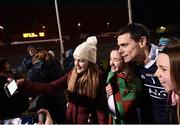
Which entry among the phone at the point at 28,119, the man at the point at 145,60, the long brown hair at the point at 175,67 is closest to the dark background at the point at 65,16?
the man at the point at 145,60

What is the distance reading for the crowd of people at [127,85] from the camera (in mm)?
1872

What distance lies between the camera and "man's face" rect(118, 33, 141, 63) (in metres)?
2.25

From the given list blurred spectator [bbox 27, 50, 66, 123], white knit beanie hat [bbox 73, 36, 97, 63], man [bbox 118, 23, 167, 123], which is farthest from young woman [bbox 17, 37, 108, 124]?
blurred spectator [bbox 27, 50, 66, 123]

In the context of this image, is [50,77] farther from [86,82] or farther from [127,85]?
[127,85]

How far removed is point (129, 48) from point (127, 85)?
0.71ft

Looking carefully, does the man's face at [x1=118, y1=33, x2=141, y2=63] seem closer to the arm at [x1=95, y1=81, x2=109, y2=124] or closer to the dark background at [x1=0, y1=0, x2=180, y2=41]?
the arm at [x1=95, y1=81, x2=109, y2=124]

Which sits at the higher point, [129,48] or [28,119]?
[129,48]

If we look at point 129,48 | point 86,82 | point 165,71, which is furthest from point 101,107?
point 165,71

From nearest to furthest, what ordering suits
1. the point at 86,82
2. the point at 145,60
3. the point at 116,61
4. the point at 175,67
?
the point at 175,67, the point at 145,60, the point at 116,61, the point at 86,82

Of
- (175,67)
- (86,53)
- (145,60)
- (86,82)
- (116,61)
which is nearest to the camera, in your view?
(175,67)

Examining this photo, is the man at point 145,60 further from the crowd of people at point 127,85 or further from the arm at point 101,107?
the arm at point 101,107

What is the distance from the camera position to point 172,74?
1.70m

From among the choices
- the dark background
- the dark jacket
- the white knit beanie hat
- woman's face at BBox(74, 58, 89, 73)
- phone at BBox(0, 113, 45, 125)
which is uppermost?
the dark background

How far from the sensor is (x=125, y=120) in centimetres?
232
